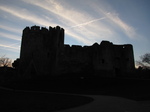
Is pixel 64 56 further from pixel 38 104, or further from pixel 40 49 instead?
pixel 38 104

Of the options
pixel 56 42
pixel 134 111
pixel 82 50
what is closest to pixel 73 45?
pixel 82 50

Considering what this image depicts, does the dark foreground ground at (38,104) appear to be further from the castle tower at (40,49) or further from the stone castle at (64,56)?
the stone castle at (64,56)

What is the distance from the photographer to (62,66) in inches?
1315

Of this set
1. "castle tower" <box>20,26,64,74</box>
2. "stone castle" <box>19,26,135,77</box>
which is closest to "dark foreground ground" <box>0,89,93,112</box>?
"castle tower" <box>20,26,64,74</box>

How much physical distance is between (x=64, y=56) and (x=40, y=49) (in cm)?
605

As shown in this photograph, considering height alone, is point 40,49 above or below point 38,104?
above

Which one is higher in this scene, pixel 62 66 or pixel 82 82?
pixel 62 66

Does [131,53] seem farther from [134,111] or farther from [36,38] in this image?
[134,111]

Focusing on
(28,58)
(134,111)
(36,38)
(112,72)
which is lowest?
(134,111)

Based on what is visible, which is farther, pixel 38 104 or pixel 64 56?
pixel 64 56

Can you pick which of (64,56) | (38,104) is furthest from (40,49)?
(38,104)

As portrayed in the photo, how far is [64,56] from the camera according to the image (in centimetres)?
3384

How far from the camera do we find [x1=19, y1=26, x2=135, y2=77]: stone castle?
30.1m

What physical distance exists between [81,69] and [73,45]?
6.05m
